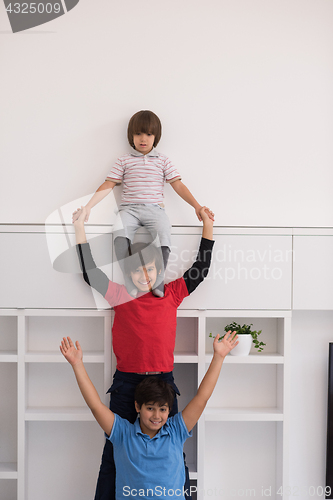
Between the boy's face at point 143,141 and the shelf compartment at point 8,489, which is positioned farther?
the shelf compartment at point 8,489

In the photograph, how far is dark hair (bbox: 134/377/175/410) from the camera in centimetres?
143

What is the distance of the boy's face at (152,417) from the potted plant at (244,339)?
439mm

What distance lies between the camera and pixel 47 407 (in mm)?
1823

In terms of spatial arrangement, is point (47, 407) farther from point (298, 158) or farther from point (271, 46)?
point (271, 46)

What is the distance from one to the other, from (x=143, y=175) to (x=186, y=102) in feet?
1.34

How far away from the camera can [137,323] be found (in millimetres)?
1586

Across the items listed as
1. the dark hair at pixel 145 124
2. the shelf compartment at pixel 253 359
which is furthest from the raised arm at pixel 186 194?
the shelf compartment at pixel 253 359

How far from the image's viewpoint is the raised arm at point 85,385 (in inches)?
55.5

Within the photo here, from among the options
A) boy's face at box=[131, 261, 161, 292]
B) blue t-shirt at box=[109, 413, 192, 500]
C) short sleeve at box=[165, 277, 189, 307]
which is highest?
boy's face at box=[131, 261, 161, 292]

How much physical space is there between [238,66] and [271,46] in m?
0.18

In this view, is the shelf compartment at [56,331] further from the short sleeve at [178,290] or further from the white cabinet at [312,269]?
the white cabinet at [312,269]

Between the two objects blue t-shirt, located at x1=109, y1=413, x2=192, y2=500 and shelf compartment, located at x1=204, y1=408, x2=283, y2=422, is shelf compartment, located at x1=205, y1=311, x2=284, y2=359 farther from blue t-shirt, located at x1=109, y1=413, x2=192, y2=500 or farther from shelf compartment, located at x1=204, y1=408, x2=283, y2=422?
blue t-shirt, located at x1=109, y1=413, x2=192, y2=500

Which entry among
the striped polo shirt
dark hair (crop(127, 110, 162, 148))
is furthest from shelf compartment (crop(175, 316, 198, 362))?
dark hair (crop(127, 110, 162, 148))

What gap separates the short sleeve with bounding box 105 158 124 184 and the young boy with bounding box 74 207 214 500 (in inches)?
9.4
